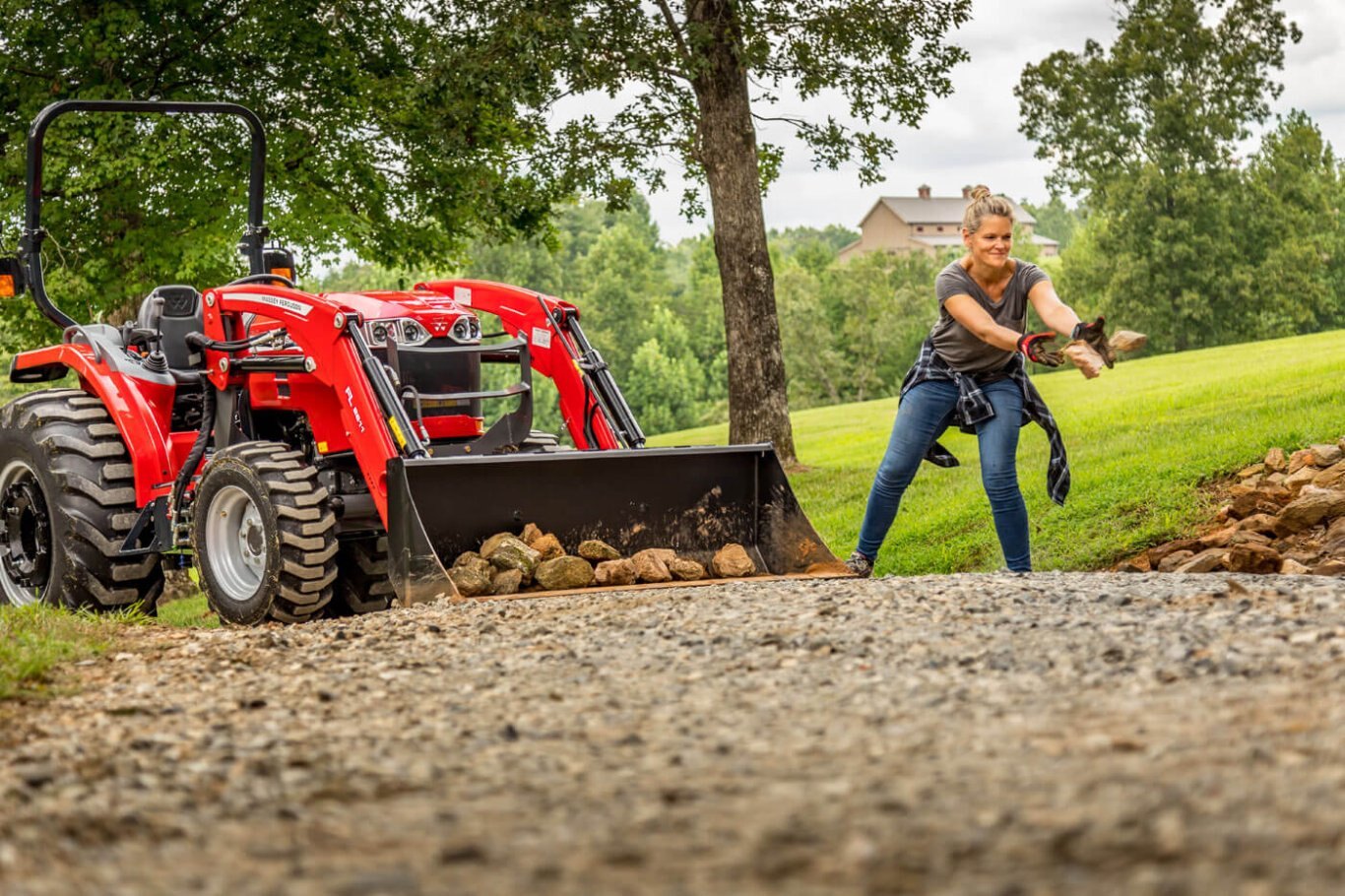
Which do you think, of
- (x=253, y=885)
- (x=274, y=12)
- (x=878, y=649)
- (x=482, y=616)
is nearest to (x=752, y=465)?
(x=482, y=616)

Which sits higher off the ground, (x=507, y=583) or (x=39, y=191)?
(x=39, y=191)

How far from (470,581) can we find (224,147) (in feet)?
36.5

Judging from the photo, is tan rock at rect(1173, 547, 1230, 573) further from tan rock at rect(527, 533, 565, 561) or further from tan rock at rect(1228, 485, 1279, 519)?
tan rock at rect(527, 533, 565, 561)

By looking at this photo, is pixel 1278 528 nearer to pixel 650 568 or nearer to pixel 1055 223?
pixel 650 568

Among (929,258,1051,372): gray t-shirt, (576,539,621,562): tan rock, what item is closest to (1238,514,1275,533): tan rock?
(929,258,1051,372): gray t-shirt

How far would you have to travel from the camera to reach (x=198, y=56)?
16.4 meters

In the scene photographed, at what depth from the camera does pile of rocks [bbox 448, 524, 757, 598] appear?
6.95 metres

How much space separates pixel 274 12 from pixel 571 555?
36.7 ft

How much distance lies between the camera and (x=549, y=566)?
7.07m

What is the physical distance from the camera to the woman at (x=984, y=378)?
740 centimetres

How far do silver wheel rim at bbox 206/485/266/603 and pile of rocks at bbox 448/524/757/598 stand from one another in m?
1.03

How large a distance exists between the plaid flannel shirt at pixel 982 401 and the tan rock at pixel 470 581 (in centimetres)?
226

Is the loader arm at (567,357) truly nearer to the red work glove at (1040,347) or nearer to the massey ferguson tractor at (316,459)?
the massey ferguson tractor at (316,459)

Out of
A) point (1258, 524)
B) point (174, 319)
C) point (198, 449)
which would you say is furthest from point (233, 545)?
point (1258, 524)
